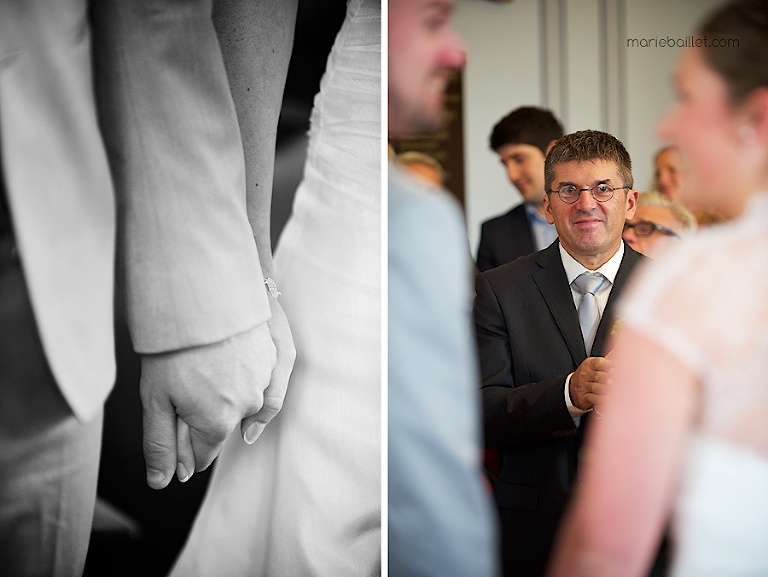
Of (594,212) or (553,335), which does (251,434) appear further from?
(594,212)

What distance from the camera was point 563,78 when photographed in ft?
8.00

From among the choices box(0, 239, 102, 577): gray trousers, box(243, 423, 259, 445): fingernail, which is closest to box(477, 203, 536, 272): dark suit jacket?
box(243, 423, 259, 445): fingernail

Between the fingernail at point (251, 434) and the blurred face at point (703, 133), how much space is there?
56.7 inches

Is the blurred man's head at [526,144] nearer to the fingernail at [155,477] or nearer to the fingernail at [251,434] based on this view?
the fingernail at [251,434]

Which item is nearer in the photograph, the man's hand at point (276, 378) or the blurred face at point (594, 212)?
the blurred face at point (594, 212)

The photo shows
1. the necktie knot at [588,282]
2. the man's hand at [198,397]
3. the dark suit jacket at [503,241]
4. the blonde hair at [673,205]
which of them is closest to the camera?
the blonde hair at [673,205]

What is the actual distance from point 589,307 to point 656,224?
285mm

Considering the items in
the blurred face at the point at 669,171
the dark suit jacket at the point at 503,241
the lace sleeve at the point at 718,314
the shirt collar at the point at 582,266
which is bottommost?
the lace sleeve at the point at 718,314

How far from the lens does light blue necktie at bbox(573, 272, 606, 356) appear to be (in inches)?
92.1

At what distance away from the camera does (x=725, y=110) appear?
2.18 m

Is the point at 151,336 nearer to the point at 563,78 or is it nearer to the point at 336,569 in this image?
the point at 336,569

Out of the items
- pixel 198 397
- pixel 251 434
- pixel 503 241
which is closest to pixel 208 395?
pixel 198 397

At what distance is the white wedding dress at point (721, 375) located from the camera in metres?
2.09

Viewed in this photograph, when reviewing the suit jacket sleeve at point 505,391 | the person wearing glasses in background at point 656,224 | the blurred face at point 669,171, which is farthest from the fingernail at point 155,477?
the blurred face at point 669,171
